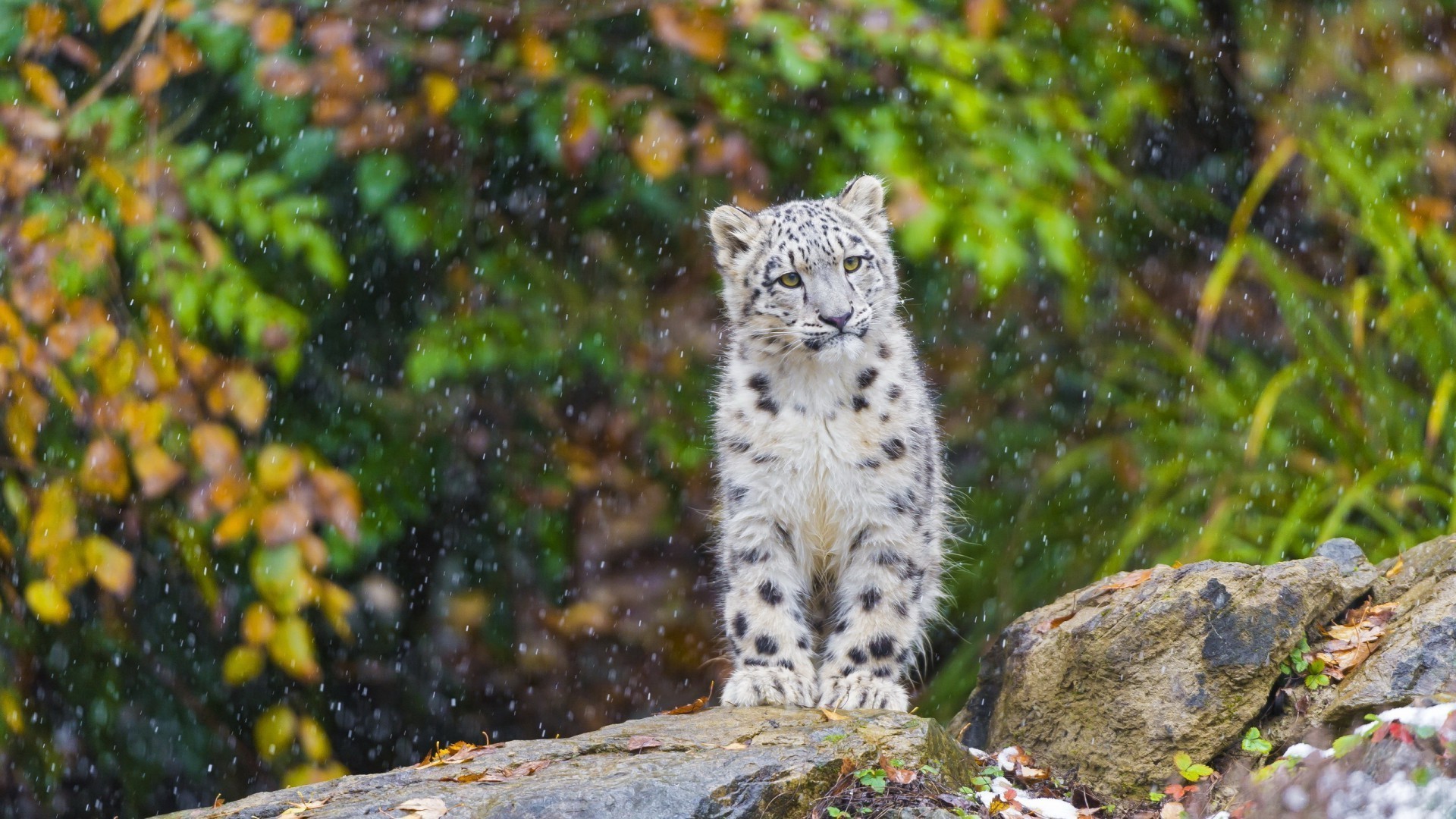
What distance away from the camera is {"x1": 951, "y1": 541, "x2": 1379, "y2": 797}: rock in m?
3.91

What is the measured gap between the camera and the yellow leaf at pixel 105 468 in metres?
5.70

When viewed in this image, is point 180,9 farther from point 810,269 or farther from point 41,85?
point 810,269

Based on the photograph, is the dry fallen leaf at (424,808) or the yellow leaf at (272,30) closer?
the dry fallen leaf at (424,808)

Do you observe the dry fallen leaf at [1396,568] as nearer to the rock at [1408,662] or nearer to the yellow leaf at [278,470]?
the rock at [1408,662]

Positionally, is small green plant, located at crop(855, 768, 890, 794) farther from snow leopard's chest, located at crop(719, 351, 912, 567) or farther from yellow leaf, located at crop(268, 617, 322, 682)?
yellow leaf, located at crop(268, 617, 322, 682)

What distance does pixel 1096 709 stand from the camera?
409 cm

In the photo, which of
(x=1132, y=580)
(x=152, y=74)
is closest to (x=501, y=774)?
(x=1132, y=580)

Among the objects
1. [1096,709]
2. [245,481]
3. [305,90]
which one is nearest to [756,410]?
[1096,709]

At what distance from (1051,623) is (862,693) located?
721 millimetres

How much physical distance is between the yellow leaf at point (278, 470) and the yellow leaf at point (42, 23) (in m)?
2.01

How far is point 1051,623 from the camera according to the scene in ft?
14.9

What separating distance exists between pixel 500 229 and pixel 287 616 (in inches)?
81.4

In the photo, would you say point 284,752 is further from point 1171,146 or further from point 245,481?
point 1171,146

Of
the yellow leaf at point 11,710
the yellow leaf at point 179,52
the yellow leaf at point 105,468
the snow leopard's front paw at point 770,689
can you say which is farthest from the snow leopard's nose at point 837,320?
the yellow leaf at point 11,710
